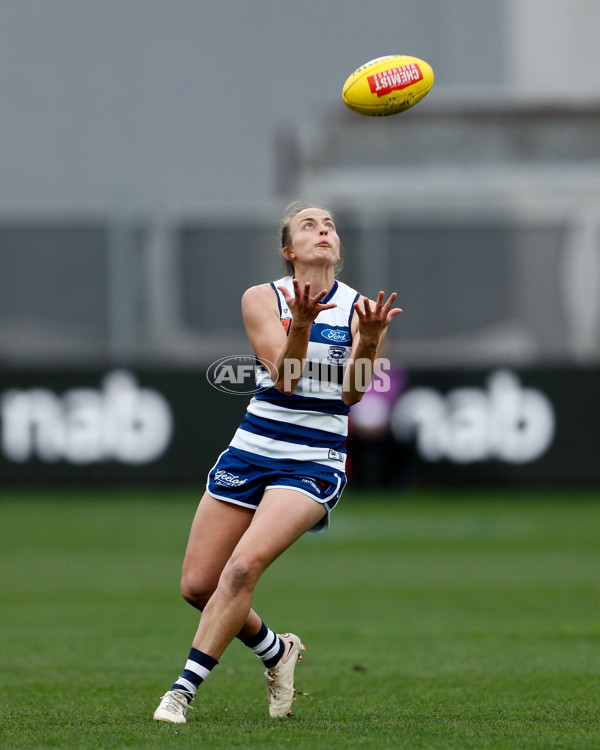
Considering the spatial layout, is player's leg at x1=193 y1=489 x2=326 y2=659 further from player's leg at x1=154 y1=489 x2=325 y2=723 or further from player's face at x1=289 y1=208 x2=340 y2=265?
player's face at x1=289 y1=208 x2=340 y2=265

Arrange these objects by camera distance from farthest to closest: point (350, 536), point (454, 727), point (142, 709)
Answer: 1. point (350, 536)
2. point (142, 709)
3. point (454, 727)

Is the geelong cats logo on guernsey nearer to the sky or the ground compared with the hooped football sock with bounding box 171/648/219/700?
nearer to the sky

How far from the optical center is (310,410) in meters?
6.02

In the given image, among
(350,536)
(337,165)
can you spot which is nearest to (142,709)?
(350,536)

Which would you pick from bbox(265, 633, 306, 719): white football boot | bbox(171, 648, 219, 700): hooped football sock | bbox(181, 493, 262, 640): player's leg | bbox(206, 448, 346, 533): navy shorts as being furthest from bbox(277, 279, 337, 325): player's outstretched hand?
bbox(265, 633, 306, 719): white football boot

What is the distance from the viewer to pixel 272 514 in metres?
5.81

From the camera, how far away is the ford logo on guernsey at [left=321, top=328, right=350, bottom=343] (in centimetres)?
604

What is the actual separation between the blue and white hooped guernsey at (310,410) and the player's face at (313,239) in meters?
0.19

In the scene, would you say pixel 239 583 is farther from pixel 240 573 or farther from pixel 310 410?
pixel 310 410

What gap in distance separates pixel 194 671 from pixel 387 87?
10.2ft


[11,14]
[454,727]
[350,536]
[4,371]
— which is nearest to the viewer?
[454,727]

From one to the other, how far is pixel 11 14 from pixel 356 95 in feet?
62.6

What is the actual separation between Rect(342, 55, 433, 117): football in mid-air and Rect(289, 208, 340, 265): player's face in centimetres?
84

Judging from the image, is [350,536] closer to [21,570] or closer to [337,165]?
[21,570]
